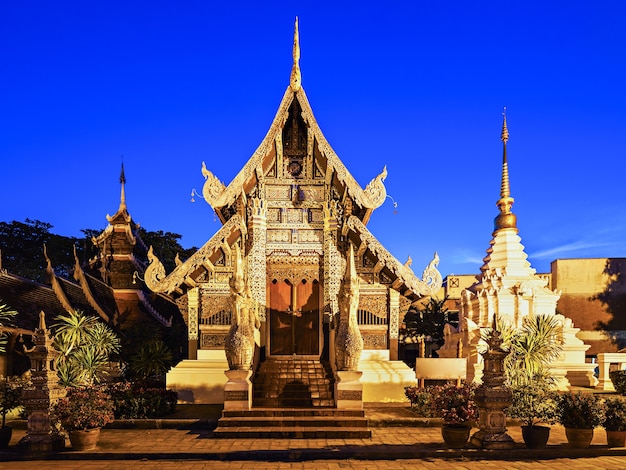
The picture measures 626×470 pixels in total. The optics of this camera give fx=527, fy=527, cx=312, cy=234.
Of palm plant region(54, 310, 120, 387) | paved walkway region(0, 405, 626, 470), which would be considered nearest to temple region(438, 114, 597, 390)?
paved walkway region(0, 405, 626, 470)

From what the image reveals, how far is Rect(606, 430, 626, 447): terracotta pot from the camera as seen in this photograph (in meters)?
Answer: 8.95

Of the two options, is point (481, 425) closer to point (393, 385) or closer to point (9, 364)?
point (393, 385)

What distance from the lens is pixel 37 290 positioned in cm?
1620

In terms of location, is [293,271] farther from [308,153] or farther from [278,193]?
[308,153]

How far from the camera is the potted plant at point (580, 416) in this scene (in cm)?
882

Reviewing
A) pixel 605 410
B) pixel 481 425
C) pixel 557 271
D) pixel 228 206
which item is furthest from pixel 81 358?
pixel 557 271

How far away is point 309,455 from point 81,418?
381 cm

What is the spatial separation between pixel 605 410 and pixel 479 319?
10486mm

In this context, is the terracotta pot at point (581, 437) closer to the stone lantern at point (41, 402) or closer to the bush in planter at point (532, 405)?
the bush in planter at point (532, 405)

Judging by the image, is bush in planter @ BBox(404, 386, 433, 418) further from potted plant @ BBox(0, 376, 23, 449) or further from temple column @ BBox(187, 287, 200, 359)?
potted plant @ BBox(0, 376, 23, 449)

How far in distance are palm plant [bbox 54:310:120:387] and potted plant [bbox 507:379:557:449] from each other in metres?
8.38

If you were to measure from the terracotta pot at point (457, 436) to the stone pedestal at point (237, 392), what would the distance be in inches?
150

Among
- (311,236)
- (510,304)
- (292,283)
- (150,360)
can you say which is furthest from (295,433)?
(510,304)

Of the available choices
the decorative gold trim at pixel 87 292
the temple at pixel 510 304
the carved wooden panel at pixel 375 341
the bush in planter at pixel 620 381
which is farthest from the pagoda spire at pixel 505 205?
the decorative gold trim at pixel 87 292
